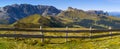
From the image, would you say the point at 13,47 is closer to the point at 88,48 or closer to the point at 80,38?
the point at 88,48

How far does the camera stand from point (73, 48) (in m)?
24.0

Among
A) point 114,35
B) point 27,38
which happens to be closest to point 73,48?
point 27,38

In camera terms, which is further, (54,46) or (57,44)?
(57,44)

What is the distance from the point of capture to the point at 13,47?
22.6 metres

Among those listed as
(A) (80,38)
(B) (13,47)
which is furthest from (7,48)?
(A) (80,38)

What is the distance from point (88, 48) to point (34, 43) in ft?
22.3

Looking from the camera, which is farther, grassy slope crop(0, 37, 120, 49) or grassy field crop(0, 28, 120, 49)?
grassy field crop(0, 28, 120, 49)

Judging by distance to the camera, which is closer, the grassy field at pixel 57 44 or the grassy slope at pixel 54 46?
the grassy slope at pixel 54 46

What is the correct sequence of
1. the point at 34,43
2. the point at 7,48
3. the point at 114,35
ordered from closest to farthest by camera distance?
the point at 7,48, the point at 34,43, the point at 114,35

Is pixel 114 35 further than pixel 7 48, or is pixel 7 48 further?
pixel 114 35

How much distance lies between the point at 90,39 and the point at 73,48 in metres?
8.60

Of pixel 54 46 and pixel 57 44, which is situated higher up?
pixel 54 46

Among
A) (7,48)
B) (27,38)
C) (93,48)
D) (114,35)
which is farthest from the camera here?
(114,35)

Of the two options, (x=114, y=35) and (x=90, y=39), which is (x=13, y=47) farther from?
(x=114, y=35)
